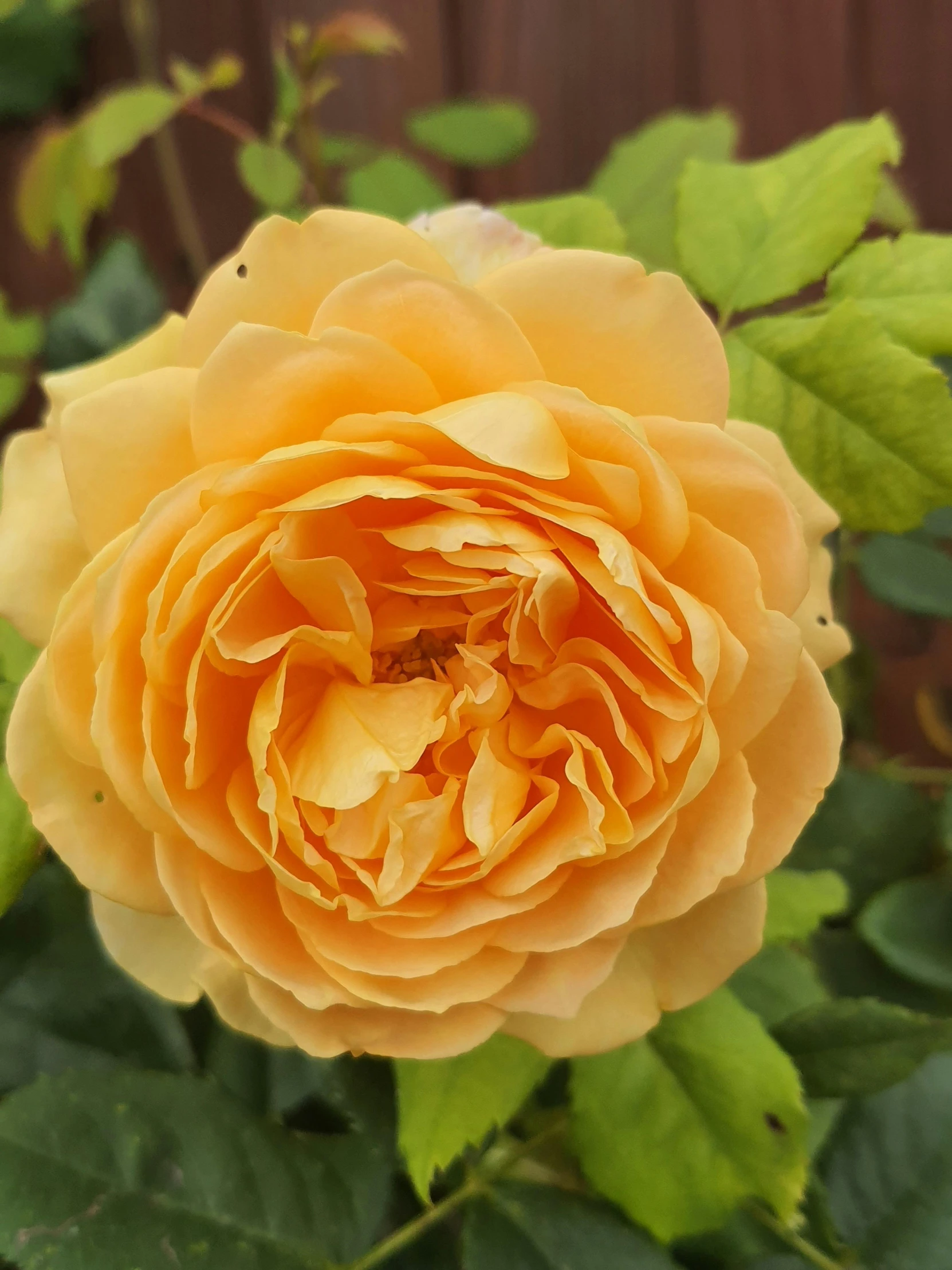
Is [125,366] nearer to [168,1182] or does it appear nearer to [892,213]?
[168,1182]

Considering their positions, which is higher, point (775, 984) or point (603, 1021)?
point (603, 1021)

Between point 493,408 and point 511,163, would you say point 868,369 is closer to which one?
point 493,408

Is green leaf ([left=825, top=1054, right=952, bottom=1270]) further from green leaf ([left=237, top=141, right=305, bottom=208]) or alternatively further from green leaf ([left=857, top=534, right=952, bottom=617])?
green leaf ([left=237, top=141, right=305, bottom=208])

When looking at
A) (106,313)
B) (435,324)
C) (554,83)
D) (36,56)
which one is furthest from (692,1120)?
(36,56)

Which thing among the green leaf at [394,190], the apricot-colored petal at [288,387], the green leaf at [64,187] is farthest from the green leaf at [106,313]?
the apricot-colored petal at [288,387]

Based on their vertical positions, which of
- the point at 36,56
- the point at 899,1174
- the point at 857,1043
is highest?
the point at 36,56

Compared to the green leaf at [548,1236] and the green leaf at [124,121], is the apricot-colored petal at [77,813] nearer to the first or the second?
the green leaf at [548,1236]

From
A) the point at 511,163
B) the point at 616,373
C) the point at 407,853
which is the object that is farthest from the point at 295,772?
the point at 511,163

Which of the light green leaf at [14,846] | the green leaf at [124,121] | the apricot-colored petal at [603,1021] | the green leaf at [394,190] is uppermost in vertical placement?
the green leaf at [124,121]
